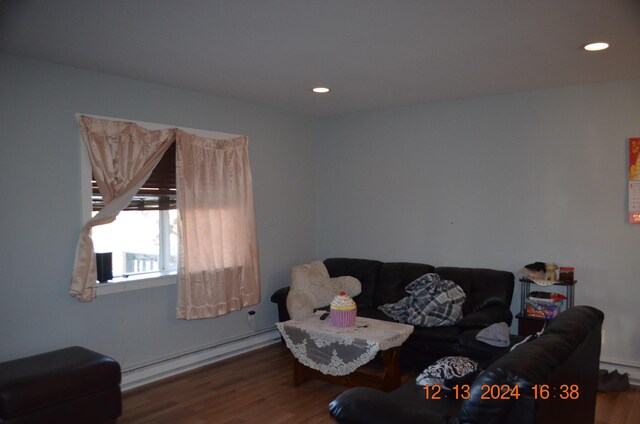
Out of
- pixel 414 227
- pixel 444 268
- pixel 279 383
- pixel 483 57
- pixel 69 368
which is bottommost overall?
pixel 279 383

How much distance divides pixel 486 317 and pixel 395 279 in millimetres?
1142

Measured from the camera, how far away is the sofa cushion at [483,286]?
14.4ft

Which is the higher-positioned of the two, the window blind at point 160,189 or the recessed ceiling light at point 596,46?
the recessed ceiling light at point 596,46

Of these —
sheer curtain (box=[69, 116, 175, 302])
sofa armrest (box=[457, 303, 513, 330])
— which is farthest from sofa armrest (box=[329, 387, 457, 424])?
sheer curtain (box=[69, 116, 175, 302])

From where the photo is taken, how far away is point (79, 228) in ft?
12.3

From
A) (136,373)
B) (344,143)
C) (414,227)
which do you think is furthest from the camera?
(344,143)

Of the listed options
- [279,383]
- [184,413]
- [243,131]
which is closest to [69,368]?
[184,413]

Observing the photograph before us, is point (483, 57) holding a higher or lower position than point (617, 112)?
higher

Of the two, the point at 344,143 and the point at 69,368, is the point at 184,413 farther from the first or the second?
Answer: the point at 344,143

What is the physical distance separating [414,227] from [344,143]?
4.37 feet

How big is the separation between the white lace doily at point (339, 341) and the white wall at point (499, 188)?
5.05 ft

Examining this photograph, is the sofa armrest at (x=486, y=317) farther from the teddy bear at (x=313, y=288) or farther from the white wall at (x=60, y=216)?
the white wall at (x=60, y=216)

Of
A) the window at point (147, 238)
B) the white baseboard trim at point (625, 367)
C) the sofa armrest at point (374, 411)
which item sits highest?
the window at point (147, 238)

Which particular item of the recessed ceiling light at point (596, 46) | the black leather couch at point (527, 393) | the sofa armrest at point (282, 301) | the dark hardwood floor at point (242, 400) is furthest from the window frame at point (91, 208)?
the recessed ceiling light at point (596, 46)
